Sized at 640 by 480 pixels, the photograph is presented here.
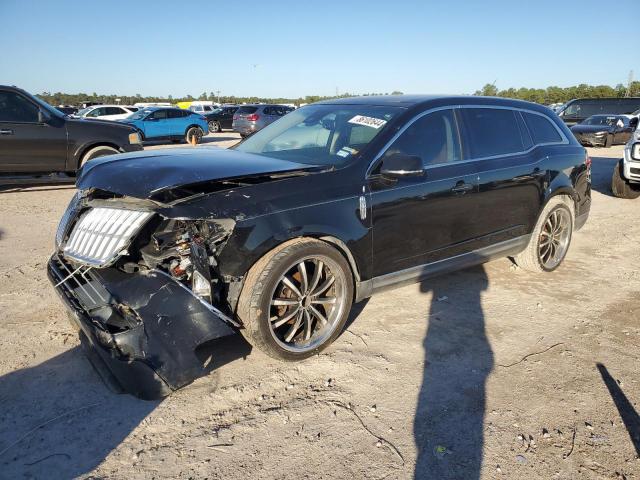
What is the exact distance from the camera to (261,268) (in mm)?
3020

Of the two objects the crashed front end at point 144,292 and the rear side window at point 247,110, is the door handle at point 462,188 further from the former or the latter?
the rear side window at point 247,110

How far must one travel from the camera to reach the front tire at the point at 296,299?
3.02 meters

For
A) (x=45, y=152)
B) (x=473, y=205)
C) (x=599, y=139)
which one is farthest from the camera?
(x=599, y=139)

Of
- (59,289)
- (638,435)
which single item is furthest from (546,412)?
(59,289)

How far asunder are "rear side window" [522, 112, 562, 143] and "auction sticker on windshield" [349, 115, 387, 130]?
1902 mm

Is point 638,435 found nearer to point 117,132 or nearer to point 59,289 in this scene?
point 59,289

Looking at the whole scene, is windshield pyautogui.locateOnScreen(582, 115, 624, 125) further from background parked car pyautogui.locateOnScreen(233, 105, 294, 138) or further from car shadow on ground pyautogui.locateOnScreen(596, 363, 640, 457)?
car shadow on ground pyautogui.locateOnScreen(596, 363, 640, 457)

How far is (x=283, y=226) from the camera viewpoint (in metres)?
3.07

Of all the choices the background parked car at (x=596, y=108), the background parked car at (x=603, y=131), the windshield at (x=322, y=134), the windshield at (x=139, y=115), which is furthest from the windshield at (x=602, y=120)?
the windshield at (x=322, y=134)

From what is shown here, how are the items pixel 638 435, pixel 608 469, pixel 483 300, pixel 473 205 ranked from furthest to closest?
pixel 483 300 < pixel 473 205 < pixel 638 435 < pixel 608 469

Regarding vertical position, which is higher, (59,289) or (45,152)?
(45,152)

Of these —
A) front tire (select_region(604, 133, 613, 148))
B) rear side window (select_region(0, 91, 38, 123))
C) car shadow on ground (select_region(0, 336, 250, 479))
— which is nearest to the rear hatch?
rear side window (select_region(0, 91, 38, 123))

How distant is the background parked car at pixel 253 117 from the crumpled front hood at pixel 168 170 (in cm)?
1819

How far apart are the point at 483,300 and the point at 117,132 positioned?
24.4 ft
